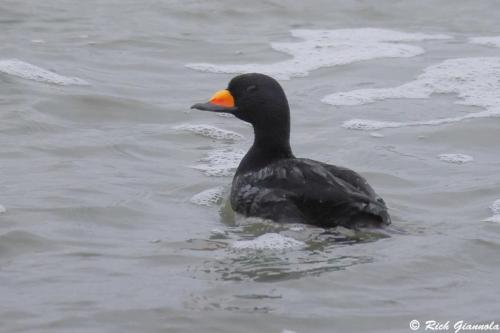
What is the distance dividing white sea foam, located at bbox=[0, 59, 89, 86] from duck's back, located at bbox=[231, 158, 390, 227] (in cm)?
357

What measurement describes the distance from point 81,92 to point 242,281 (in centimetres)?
482

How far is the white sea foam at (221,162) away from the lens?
8742 millimetres

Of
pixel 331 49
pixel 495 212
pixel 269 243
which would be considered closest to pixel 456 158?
pixel 495 212

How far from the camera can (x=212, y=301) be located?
A: 583cm

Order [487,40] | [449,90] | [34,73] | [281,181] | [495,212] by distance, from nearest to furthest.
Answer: [281,181] < [495,212] < [34,73] < [449,90] < [487,40]

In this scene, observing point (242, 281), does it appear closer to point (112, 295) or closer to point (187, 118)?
point (112, 295)

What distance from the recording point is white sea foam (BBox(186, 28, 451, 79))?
11945mm

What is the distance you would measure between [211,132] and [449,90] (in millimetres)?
2708

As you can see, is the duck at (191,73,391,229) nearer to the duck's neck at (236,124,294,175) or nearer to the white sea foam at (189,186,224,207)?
the duck's neck at (236,124,294,175)

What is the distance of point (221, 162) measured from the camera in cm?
898

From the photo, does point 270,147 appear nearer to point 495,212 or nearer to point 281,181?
point 281,181

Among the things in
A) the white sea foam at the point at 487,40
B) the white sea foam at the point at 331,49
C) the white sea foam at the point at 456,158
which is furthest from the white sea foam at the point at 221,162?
the white sea foam at the point at 487,40

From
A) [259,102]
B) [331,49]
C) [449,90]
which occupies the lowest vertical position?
[449,90]

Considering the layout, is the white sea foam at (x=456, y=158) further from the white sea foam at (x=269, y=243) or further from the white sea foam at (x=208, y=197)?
the white sea foam at (x=269, y=243)
